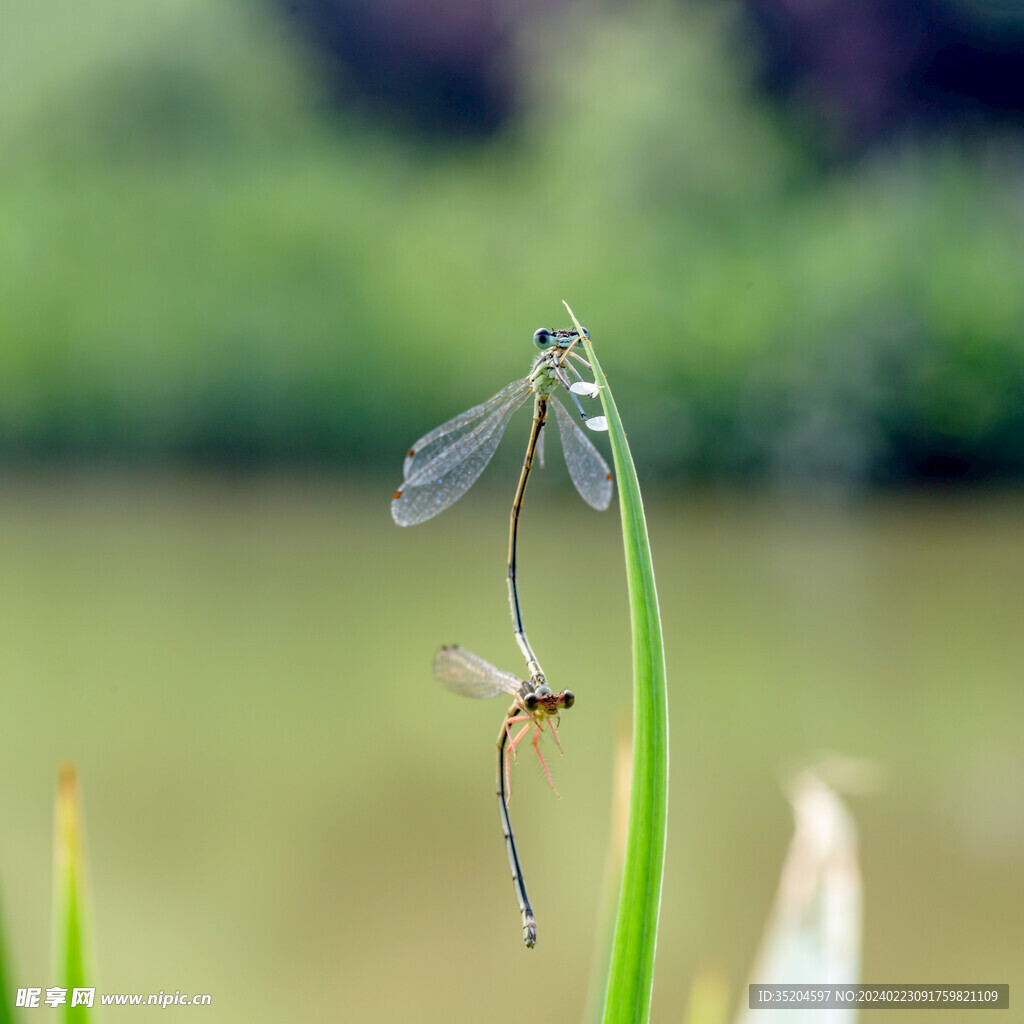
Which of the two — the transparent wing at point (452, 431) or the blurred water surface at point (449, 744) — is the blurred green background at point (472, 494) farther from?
the transparent wing at point (452, 431)

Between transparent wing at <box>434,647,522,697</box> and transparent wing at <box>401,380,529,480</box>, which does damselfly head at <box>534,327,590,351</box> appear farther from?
transparent wing at <box>434,647,522,697</box>

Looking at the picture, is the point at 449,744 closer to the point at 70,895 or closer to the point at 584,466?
the point at 584,466

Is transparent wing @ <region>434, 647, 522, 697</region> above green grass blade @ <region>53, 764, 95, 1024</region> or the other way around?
above

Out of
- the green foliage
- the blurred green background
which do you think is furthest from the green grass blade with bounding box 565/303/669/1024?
the green foliage

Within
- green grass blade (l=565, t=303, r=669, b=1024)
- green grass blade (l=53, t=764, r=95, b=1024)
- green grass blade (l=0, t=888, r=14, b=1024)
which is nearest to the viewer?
green grass blade (l=565, t=303, r=669, b=1024)

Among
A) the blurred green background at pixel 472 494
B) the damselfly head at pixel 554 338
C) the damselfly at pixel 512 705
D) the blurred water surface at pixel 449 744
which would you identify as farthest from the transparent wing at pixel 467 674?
the blurred green background at pixel 472 494

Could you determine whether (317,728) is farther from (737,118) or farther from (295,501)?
(737,118)

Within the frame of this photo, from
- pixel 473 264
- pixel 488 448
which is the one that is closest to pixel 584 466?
pixel 488 448
